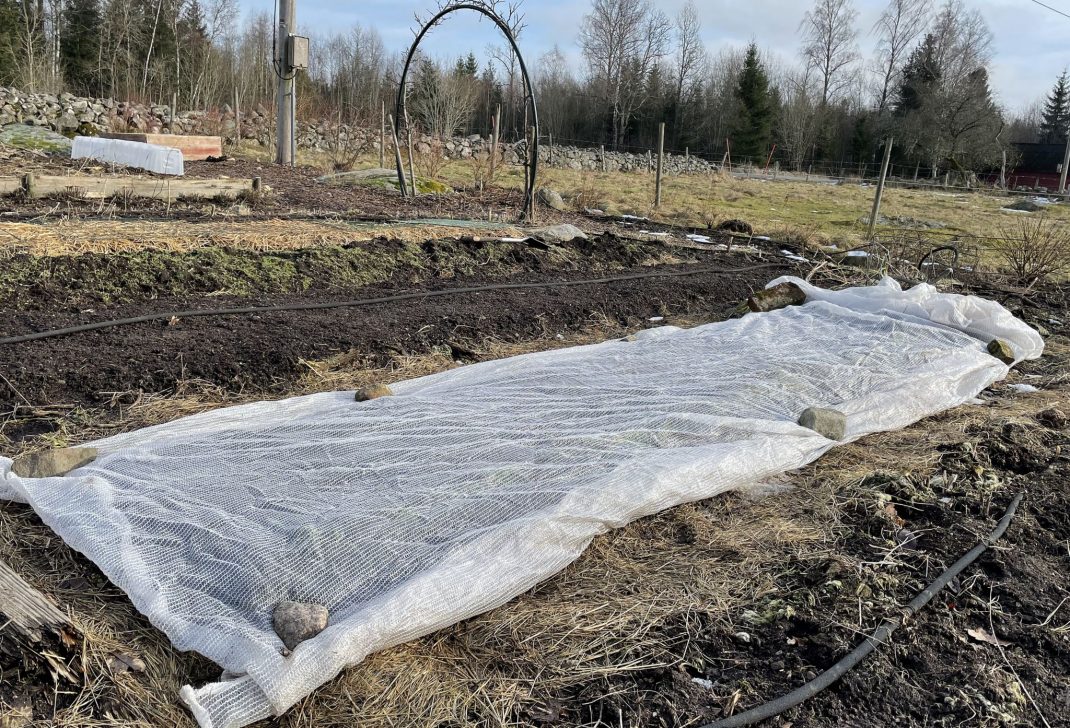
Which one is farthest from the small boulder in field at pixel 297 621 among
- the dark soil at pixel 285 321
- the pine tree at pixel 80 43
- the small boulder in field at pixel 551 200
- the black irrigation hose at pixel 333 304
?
the pine tree at pixel 80 43

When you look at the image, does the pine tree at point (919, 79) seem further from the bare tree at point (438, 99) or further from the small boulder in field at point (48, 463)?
the small boulder in field at point (48, 463)

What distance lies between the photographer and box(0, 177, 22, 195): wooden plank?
709 centimetres

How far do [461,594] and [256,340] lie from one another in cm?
272

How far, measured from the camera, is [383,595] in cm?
175

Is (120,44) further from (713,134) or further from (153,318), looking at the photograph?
(713,134)

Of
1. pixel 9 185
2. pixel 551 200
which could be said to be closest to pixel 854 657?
pixel 9 185

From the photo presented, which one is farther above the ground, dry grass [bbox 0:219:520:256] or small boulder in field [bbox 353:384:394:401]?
dry grass [bbox 0:219:520:256]

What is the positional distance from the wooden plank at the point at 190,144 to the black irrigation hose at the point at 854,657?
13564 millimetres

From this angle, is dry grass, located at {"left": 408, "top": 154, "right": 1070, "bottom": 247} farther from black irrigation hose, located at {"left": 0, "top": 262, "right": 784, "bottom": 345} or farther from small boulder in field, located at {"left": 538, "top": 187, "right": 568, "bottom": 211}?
black irrigation hose, located at {"left": 0, "top": 262, "right": 784, "bottom": 345}

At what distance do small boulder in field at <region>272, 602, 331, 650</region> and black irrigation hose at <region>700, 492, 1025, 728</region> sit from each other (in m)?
0.89

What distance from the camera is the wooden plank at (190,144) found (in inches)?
508

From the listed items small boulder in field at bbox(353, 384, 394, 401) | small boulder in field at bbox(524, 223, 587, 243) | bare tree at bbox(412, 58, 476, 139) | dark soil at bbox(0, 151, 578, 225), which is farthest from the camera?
bare tree at bbox(412, 58, 476, 139)

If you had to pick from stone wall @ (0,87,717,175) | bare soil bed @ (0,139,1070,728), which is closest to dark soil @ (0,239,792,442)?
bare soil bed @ (0,139,1070,728)

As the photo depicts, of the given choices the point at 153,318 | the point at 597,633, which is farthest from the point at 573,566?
the point at 153,318
